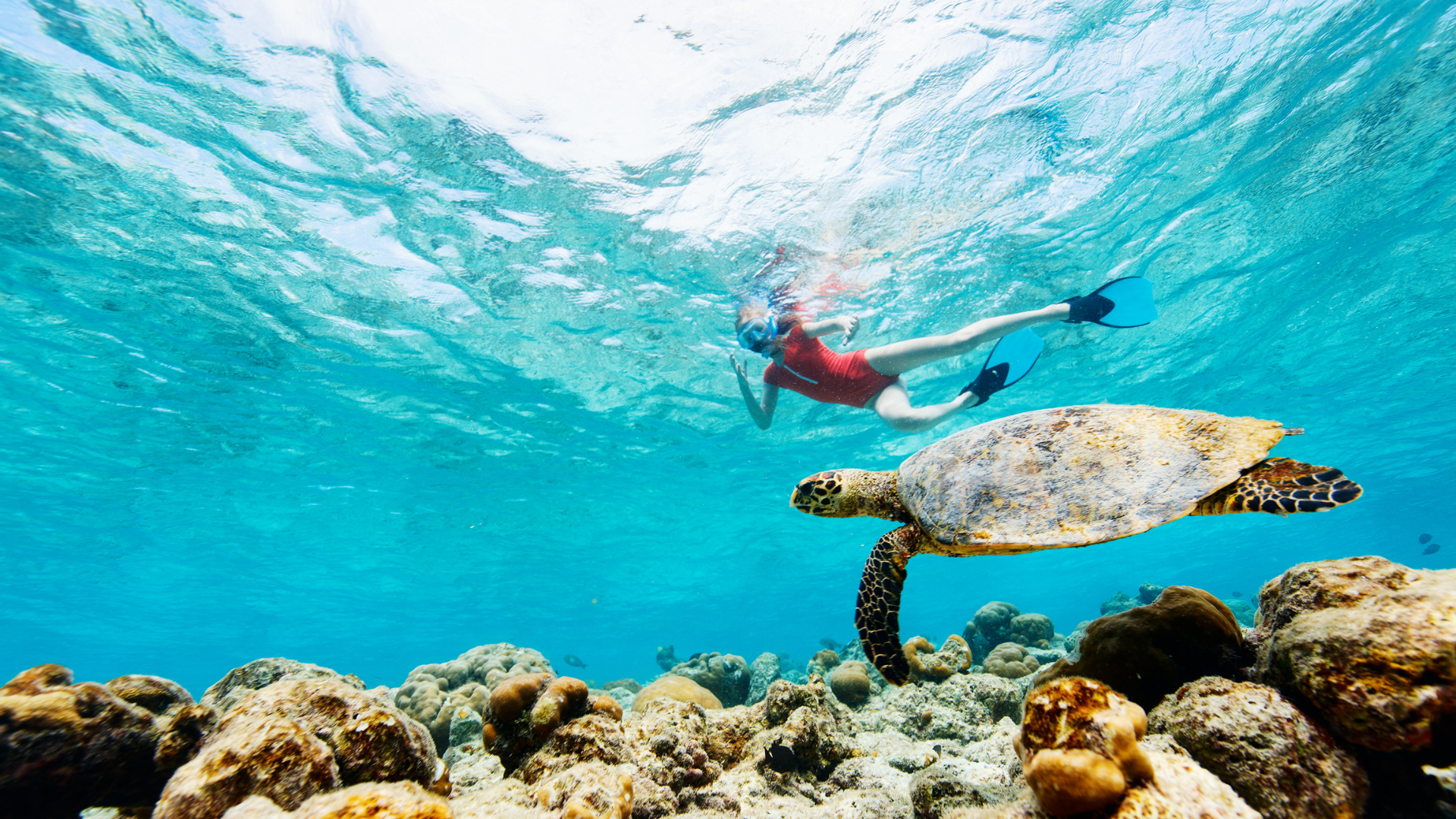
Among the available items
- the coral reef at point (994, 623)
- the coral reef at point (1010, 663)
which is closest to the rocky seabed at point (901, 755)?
the coral reef at point (1010, 663)

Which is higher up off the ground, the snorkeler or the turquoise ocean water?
the turquoise ocean water

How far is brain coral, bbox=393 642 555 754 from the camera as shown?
5.25 meters

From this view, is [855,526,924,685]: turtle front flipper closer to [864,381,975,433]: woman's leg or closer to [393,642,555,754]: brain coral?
[393,642,555,754]: brain coral

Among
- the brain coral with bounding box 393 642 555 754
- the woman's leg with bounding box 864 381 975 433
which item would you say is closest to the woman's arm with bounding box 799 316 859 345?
the woman's leg with bounding box 864 381 975 433

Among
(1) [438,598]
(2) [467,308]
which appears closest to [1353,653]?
(2) [467,308]

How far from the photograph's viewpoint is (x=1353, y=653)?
5.10 feet

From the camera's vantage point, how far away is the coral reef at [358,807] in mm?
1315

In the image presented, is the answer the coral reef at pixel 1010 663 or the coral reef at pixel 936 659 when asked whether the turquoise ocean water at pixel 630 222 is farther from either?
the coral reef at pixel 1010 663

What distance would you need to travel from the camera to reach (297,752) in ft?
5.41

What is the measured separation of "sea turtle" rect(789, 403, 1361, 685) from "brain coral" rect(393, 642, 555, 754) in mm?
3124

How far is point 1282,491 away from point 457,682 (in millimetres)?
8562

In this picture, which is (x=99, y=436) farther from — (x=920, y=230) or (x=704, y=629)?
(x=704, y=629)

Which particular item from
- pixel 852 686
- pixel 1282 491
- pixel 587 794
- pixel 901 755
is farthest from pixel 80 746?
pixel 852 686

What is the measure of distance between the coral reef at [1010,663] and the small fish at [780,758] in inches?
164
